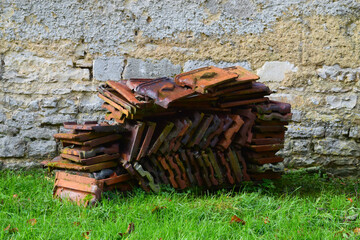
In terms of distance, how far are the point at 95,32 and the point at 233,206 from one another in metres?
2.51

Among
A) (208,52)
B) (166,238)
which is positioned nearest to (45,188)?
(166,238)

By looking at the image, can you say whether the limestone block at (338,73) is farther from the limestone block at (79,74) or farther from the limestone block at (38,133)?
the limestone block at (38,133)

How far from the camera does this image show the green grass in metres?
2.34

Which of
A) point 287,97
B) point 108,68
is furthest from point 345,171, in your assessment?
point 108,68

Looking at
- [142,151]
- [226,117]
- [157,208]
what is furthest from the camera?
[226,117]

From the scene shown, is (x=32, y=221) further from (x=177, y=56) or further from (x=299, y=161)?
(x=299, y=161)

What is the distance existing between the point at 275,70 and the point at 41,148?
2.73 meters

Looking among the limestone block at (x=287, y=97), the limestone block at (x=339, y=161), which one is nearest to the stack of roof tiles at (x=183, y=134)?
the limestone block at (x=287, y=97)

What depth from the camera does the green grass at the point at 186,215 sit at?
234 centimetres

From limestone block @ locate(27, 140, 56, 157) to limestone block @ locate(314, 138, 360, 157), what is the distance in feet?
9.66

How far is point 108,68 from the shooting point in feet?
14.0

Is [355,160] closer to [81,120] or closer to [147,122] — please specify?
[147,122]

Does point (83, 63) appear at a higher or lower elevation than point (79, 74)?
higher

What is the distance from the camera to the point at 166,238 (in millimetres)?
2250
